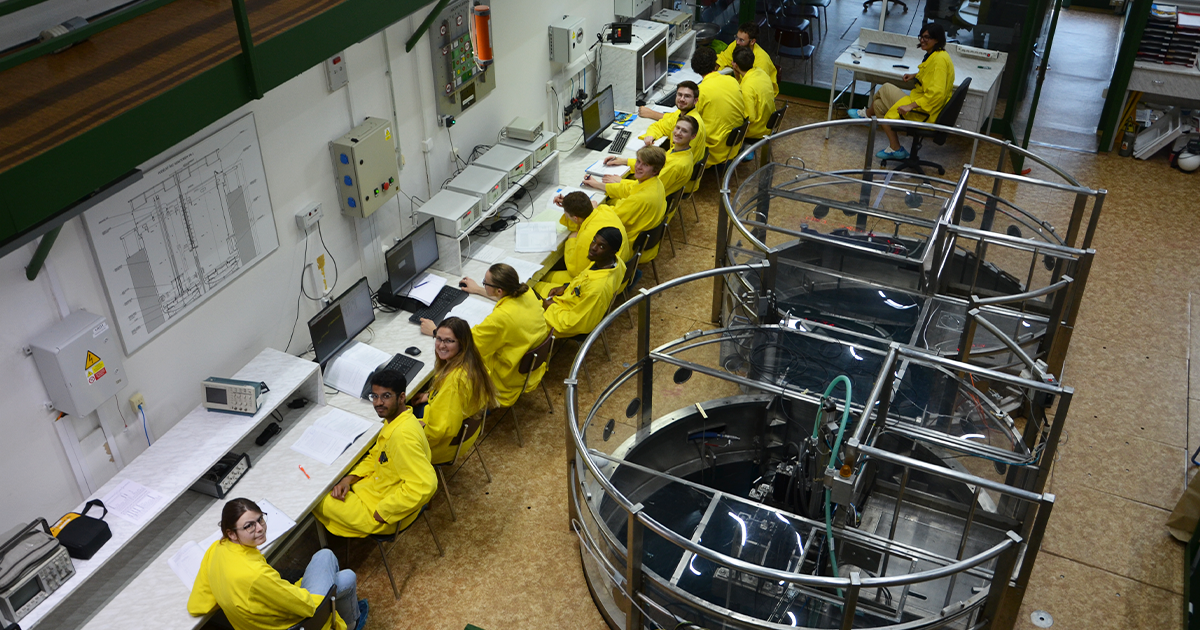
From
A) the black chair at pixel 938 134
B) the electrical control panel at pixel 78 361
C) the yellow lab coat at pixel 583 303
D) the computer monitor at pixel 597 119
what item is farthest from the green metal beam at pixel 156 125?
the black chair at pixel 938 134

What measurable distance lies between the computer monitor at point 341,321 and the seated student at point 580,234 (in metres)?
1.30


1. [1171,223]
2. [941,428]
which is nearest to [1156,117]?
[1171,223]

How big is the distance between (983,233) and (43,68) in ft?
16.7

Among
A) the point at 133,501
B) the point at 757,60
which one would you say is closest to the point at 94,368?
the point at 133,501

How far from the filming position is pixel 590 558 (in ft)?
15.9

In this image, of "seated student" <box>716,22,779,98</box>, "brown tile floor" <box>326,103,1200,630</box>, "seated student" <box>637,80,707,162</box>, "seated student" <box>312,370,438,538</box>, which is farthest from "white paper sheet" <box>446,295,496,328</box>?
"seated student" <box>716,22,779,98</box>

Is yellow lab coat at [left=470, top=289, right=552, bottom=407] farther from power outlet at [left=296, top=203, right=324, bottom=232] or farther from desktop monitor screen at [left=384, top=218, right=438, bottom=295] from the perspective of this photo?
power outlet at [left=296, top=203, right=324, bottom=232]

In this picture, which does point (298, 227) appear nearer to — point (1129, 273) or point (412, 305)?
point (412, 305)

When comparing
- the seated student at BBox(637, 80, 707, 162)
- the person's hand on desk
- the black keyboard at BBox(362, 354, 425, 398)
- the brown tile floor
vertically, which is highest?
the seated student at BBox(637, 80, 707, 162)

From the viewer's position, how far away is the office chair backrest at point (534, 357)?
5.44 meters

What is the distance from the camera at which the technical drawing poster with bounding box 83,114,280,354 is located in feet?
13.6

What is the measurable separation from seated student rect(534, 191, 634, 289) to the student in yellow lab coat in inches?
31.7

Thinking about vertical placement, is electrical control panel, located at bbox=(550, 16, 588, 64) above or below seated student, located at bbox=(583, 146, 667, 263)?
above

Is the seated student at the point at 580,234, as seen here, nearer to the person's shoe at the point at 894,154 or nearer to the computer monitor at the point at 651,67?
the computer monitor at the point at 651,67
